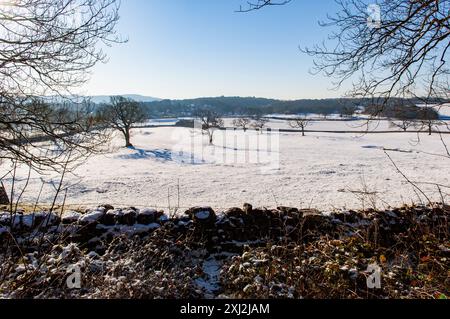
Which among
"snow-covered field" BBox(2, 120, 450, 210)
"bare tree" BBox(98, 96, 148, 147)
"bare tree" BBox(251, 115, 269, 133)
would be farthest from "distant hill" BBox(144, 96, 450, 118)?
"snow-covered field" BBox(2, 120, 450, 210)

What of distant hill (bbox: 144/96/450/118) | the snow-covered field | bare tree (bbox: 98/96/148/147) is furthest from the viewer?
distant hill (bbox: 144/96/450/118)

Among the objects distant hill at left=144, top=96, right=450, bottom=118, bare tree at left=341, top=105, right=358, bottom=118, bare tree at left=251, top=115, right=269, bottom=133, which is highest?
distant hill at left=144, top=96, right=450, bottom=118

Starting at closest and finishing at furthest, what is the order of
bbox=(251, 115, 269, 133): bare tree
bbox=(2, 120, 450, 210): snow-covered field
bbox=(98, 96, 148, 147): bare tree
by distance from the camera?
bbox=(2, 120, 450, 210): snow-covered field
bbox=(98, 96, 148, 147): bare tree
bbox=(251, 115, 269, 133): bare tree

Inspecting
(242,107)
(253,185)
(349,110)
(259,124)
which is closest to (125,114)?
(253,185)

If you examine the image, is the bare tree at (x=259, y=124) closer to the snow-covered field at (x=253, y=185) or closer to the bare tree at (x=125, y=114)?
the bare tree at (x=125, y=114)

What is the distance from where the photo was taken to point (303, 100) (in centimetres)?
16200

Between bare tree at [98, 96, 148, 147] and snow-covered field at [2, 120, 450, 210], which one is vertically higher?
bare tree at [98, 96, 148, 147]

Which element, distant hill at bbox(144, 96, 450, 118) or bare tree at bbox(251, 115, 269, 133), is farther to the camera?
distant hill at bbox(144, 96, 450, 118)

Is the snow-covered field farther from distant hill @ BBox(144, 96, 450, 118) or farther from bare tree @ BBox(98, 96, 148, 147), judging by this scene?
distant hill @ BBox(144, 96, 450, 118)

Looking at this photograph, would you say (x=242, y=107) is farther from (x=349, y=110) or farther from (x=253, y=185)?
(x=349, y=110)

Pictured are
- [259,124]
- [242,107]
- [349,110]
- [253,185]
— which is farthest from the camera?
[242,107]

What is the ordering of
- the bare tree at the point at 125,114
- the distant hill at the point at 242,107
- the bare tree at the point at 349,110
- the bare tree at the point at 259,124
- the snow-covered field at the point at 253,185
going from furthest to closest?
the distant hill at the point at 242,107
the bare tree at the point at 259,124
the bare tree at the point at 125,114
the snow-covered field at the point at 253,185
the bare tree at the point at 349,110

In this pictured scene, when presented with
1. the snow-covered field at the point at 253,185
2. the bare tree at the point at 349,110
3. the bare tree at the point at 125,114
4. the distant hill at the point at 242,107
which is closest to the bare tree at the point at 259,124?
the distant hill at the point at 242,107
